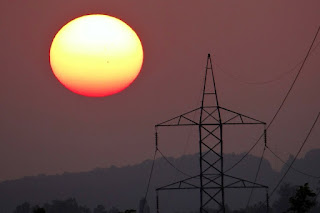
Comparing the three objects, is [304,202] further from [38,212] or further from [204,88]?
[38,212]

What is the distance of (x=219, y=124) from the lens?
6159 cm

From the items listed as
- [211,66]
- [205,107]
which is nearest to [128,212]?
[205,107]

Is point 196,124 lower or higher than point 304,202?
higher

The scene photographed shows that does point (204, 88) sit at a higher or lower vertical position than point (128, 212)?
higher

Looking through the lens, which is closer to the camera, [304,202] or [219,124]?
→ [219,124]

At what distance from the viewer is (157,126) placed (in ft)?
208

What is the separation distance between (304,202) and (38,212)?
20.7m

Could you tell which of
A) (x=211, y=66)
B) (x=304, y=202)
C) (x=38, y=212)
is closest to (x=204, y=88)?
(x=211, y=66)

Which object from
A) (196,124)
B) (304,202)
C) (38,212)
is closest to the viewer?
(38,212)

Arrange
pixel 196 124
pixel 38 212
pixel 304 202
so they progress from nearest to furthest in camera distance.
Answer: pixel 38 212 → pixel 196 124 → pixel 304 202

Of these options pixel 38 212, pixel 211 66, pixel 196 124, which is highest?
pixel 211 66

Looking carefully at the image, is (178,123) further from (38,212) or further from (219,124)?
(38,212)

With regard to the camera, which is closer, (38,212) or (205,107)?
(38,212)

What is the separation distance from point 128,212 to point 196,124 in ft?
26.7
